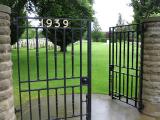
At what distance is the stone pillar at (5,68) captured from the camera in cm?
353

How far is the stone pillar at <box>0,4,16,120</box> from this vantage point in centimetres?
353

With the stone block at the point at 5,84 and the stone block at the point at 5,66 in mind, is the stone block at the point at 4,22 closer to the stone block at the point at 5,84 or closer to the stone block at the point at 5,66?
the stone block at the point at 5,66

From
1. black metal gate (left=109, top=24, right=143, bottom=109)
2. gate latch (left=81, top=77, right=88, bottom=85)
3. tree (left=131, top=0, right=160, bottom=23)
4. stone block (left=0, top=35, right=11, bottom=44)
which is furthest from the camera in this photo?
tree (left=131, top=0, right=160, bottom=23)

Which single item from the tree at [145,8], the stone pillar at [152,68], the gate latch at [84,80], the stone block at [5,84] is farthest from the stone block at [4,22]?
the tree at [145,8]

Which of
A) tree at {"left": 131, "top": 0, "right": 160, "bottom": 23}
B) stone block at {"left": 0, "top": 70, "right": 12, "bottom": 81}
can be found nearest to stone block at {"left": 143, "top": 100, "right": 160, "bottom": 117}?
stone block at {"left": 0, "top": 70, "right": 12, "bottom": 81}

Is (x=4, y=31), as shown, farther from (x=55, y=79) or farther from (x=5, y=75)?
(x=55, y=79)

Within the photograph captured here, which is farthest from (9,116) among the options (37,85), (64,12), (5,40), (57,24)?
(64,12)

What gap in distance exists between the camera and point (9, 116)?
145 inches

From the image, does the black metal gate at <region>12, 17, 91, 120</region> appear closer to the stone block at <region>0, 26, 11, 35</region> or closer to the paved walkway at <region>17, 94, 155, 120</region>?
the paved walkway at <region>17, 94, 155, 120</region>

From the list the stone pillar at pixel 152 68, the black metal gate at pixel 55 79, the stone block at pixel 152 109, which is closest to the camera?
the black metal gate at pixel 55 79

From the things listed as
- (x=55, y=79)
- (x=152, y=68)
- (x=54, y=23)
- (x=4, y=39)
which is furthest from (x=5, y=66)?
(x=152, y=68)

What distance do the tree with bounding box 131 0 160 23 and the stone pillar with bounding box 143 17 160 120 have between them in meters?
5.98

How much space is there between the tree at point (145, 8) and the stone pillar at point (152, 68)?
598 cm

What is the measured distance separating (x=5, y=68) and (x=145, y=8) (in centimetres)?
1014
